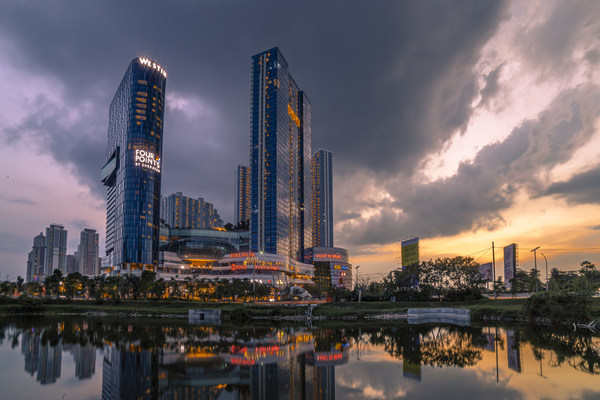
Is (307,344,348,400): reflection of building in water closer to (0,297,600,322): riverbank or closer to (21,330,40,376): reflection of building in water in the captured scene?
(21,330,40,376): reflection of building in water

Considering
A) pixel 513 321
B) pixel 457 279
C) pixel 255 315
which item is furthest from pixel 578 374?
pixel 457 279

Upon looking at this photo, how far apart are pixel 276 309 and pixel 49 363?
203ft

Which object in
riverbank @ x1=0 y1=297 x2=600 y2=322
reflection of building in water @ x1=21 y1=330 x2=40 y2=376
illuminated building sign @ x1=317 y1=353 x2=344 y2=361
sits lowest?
riverbank @ x1=0 y1=297 x2=600 y2=322

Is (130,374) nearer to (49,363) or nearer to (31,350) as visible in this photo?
(49,363)

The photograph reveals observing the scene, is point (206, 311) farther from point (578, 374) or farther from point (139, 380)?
point (578, 374)

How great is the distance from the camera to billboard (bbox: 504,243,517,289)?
4200 inches

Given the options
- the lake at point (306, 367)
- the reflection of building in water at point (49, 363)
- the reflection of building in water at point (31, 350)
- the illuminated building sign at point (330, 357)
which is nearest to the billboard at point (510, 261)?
the lake at point (306, 367)

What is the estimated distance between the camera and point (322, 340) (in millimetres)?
50469

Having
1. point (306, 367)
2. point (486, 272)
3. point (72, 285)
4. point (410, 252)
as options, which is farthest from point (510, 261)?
point (72, 285)

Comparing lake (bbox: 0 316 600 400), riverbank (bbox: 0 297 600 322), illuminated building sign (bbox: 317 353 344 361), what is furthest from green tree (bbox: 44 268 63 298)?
illuminated building sign (bbox: 317 353 344 361)

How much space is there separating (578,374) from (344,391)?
18.6 m

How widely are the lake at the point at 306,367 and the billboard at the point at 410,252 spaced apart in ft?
214

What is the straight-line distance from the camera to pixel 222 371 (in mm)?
31875

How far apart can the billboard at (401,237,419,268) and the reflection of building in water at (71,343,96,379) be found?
92.8m
